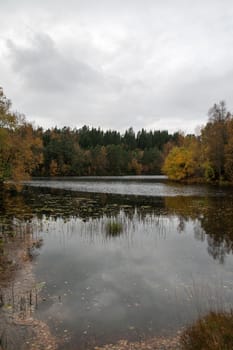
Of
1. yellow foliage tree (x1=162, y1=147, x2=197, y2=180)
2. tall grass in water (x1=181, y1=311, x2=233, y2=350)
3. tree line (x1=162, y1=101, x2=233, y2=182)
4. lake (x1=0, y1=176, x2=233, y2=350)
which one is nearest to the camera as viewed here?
tall grass in water (x1=181, y1=311, x2=233, y2=350)

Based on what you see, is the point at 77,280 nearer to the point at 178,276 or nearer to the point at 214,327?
the point at 178,276

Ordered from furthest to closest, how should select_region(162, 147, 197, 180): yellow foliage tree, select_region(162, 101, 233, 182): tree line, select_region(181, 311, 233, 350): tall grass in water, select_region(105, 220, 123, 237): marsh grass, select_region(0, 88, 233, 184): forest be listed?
1. select_region(162, 147, 197, 180): yellow foliage tree
2. select_region(162, 101, 233, 182): tree line
3. select_region(0, 88, 233, 184): forest
4. select_region(105, 220, 123, 237): marsh grass
5. select_region(181, 311, 233, 350): tall grass in water

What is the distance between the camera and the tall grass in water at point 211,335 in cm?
509

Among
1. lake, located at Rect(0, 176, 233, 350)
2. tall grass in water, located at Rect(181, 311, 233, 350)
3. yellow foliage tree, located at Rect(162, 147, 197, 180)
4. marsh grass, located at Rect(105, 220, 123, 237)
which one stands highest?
yellow foliage tree, located at Rect(162, 147, 197, 180)

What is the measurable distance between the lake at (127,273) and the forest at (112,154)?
16.0 metres

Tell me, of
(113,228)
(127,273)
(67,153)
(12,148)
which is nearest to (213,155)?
(12,148)

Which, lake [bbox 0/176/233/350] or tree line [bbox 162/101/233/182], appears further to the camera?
tree line [bbox 162/101/233/182]

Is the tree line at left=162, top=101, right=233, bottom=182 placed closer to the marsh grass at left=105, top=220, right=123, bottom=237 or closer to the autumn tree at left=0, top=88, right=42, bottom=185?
the autumn tree at left=0, top=88, right=42, bottom=185

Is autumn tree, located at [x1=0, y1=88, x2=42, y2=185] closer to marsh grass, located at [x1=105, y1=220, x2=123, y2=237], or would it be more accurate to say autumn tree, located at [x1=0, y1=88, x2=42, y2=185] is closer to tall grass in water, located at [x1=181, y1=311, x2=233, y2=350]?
marsh grass, located at [x1=105, y1=220, x2=123, y2=237]

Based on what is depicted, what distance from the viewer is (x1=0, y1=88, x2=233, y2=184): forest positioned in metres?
35.1

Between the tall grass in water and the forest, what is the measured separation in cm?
2861

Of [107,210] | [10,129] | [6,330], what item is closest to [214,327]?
[6,330]

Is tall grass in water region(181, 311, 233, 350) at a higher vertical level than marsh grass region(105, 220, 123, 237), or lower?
higher

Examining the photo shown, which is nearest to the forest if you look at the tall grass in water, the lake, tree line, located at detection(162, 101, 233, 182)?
tree line, located at detection(162, 101, 233, 182)
